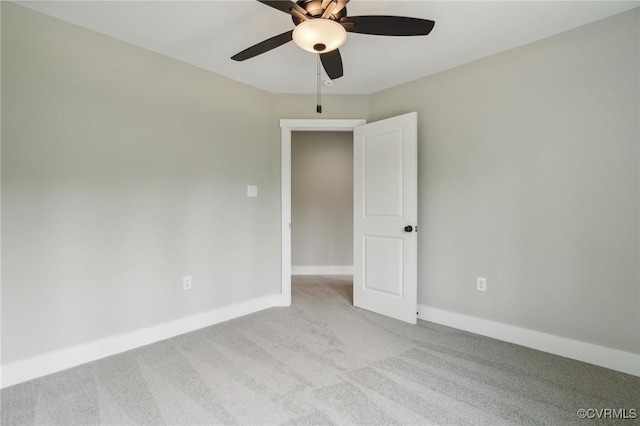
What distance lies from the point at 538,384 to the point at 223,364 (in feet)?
6.56

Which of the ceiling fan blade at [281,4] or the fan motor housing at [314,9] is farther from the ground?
the fan motor housing at [314,9]

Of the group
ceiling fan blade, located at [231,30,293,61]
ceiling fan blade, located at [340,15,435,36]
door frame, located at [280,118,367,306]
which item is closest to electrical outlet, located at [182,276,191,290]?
door frame, located at [280,118,367,306]

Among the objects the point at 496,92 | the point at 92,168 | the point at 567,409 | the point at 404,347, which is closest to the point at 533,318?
the point at 567,409

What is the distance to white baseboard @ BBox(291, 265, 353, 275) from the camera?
4738 mm

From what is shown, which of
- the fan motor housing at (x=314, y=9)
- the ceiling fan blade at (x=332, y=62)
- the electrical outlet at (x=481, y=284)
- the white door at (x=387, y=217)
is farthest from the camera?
→ the white door at (x=387, y=217)

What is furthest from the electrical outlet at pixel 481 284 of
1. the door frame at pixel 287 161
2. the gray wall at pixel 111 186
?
the gray wall at pixel 111 186

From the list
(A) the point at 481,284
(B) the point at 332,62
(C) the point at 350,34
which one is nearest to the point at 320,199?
(A) the point at 481,284

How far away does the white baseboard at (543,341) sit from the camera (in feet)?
6.22

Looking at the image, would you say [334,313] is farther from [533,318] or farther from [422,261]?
[533,318]

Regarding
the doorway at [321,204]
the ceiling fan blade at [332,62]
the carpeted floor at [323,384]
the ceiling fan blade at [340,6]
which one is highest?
the ceiling fan blade at [340,6]

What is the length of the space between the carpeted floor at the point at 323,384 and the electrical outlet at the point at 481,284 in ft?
1.32

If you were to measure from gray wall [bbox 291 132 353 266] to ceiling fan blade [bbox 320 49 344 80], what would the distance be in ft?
9.02

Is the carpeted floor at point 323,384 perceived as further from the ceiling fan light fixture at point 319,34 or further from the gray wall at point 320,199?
the gray wall at point 320,199

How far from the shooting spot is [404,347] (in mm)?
2227
